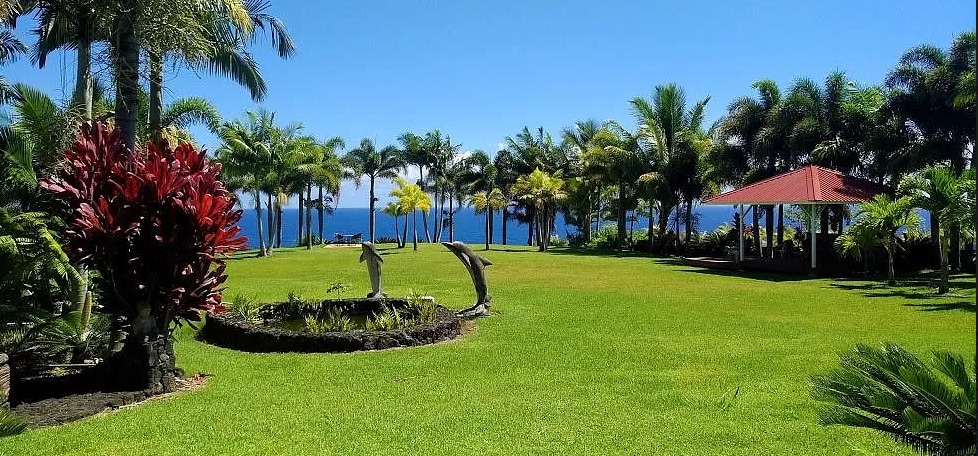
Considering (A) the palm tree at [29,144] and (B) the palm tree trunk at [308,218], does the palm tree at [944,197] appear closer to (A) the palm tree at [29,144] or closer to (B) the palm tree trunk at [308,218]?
(A) the palm tree at [29,144]

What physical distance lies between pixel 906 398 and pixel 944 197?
41.5 feet

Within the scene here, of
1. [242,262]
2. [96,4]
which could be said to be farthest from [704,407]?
[242,262]

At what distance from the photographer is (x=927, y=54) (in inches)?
828

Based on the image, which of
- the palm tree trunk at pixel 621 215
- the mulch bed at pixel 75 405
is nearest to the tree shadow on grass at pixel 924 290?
the mulch bed at pixel 75 405

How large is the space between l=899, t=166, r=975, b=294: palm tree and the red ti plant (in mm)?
12439

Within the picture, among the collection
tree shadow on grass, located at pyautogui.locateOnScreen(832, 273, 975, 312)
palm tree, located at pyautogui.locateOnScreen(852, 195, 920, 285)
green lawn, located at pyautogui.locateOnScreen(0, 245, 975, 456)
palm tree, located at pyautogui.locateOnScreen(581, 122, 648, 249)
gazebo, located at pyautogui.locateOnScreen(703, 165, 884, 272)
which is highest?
palm tree, located at pyautogui.locateOnScreen(581, 122, 648, 249)

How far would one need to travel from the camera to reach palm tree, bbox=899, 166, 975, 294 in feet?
41.9

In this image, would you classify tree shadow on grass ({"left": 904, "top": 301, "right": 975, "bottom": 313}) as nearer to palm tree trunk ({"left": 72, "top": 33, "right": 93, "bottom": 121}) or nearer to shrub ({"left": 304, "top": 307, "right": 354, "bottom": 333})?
shrub ({"left": 304, "top": 307, "right": 354, "bottom": 333})

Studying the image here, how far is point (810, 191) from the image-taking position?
21125 mm

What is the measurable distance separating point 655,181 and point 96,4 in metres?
26.5

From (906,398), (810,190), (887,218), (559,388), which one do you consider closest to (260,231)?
(810,190)

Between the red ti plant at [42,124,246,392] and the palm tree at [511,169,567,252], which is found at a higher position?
the palm tree at [511,169,567,252]

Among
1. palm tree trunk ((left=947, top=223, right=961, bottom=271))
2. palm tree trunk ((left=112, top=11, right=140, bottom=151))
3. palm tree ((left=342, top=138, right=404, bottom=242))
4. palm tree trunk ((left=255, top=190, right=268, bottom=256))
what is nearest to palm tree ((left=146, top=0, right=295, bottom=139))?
palm tree trunk ((left=112, top=11, right=140, bottom=151))

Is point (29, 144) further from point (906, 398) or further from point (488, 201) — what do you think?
point (488, 201)
